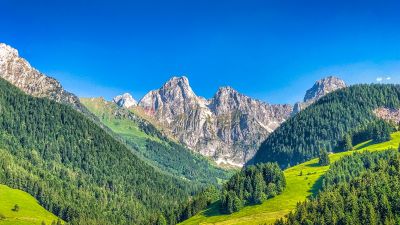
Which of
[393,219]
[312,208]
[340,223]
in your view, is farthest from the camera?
[312,208]

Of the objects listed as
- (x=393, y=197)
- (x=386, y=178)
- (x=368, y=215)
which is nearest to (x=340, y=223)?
(x=368, y=215)

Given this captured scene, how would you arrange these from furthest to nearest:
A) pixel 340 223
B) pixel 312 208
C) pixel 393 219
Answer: pixel 312 208 → pixel 340 223 → pixel 393 219

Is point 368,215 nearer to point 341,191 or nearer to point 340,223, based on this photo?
point 340,223

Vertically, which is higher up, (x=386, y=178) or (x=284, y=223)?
(x=386, y=178)

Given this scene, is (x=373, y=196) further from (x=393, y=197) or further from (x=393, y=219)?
(x=393, y=219)

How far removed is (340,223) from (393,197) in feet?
71.4

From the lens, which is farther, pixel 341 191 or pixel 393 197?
pixel 341 191

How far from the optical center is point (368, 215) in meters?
167

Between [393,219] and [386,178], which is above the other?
[386,178]

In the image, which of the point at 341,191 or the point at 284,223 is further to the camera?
the point at 341,191

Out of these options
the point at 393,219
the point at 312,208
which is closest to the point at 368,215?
the point at 393,219

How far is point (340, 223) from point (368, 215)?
10273 mm

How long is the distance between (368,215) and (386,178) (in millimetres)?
34270

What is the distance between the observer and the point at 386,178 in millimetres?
195375
